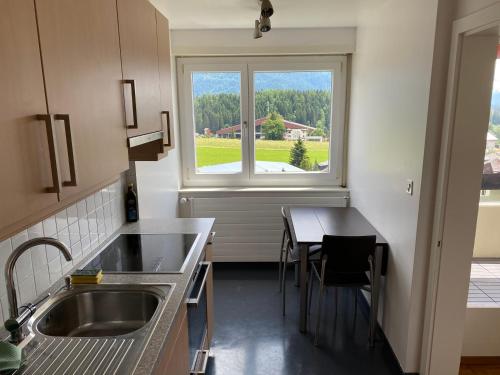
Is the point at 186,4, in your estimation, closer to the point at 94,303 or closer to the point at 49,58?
the point at 49,58

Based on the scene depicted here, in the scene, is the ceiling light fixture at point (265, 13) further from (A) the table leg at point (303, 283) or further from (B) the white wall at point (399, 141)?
(A) the table leg at point (303, 283)

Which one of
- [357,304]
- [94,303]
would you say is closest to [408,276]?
[357,304]

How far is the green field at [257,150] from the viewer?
3795 mm

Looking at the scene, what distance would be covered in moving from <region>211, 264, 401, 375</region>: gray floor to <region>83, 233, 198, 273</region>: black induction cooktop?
89 centimetres

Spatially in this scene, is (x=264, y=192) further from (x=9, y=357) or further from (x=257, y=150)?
(x=9, y=357)

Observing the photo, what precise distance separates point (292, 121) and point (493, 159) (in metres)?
1.78

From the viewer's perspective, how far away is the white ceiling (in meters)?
2.55

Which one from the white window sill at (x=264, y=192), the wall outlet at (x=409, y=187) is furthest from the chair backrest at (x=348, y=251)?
the white window sill at (x=264, y=192)

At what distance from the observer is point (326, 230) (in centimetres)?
280

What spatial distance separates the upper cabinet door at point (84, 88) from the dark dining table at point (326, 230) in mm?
1532

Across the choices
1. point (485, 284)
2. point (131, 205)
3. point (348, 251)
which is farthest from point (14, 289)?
point (485, 284)

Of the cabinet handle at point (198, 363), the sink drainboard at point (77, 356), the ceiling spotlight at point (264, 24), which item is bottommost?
the cabinet handle at point (198, 363)

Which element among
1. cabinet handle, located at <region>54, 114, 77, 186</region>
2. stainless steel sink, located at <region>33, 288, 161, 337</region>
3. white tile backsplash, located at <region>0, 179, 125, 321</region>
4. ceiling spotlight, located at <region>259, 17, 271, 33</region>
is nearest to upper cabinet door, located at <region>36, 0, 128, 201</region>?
cabinet handle, located at <region>54, 114, 77, 186</region>

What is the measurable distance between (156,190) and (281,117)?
154 centimetres
